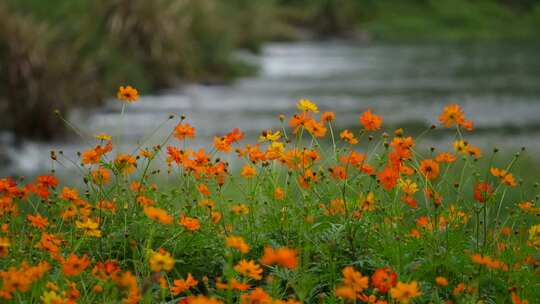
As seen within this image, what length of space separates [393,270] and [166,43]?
1550cm

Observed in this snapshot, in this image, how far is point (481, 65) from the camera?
26656mm

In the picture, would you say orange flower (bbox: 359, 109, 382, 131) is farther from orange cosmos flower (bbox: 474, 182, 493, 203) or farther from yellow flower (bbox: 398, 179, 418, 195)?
orange cosmos flower (bbox: 474, 182, 493, 203)

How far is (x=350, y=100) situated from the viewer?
58.3 ft

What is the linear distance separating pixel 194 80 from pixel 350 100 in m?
3.95

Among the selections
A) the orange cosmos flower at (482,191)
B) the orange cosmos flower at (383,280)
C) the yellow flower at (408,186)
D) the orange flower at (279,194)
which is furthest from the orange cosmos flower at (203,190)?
the orange cosmos flower at (482,191)

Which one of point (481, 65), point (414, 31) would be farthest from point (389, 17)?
point (481, 65)

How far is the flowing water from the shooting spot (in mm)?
12781

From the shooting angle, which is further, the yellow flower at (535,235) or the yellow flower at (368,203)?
the yellow flower at (368,203)

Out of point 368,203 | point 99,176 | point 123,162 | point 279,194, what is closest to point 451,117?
point 368,203

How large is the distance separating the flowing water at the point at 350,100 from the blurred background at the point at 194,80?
0.03 meters

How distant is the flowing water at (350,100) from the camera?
41.9 feet

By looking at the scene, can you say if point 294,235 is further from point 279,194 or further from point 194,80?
point 194,80

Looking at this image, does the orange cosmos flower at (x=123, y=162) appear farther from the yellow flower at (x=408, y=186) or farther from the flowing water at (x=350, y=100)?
the flowing water at (x=350, y=100)

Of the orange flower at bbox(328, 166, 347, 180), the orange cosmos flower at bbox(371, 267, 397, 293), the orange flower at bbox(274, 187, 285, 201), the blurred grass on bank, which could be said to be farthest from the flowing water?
the orange cosmos flower at bbox(371, 267, 397, 293)
